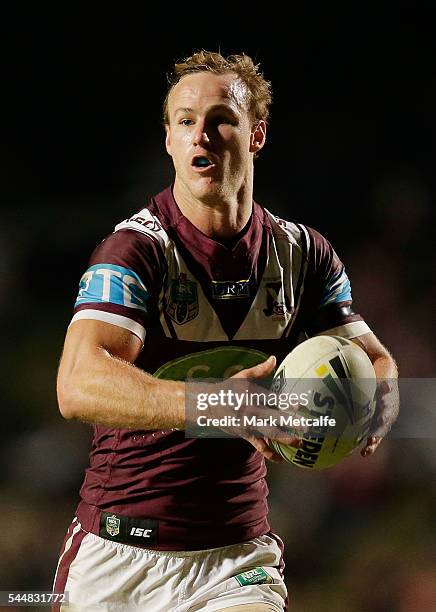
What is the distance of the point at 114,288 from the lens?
2.40 metres

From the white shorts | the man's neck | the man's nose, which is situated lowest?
the white shorts

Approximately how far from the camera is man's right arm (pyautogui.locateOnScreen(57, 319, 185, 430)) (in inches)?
82.8

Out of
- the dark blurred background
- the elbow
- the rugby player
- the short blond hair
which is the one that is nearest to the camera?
the elbow

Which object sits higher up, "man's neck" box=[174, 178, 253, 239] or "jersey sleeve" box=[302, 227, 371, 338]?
"man's neck" box=[174, 178, 253, 239]

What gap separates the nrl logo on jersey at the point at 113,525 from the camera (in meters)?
2.57

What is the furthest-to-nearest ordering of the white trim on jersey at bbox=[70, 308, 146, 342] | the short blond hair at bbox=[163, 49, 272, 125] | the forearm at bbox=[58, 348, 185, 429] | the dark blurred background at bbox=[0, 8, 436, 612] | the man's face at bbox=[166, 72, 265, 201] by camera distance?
the dark blurred background at bbox=[0, 8, 436, 612], the short blond hair at bbox=[163, 49, 272, 125], the man's face at bbox=[166, 72, 265, 201], the white trim on jersey at bbox=[70, 308, 146, 342], the forearm at bbox=[58, 348, 185, 429]

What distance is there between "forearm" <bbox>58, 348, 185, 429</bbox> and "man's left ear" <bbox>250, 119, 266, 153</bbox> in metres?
1.00

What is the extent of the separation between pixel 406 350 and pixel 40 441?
6.63 feet

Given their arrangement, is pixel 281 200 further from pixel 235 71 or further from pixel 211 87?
pixel 211 87

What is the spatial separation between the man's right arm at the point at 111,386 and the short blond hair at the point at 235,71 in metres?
0.95

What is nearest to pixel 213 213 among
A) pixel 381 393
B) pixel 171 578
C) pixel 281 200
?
pixel 381 393

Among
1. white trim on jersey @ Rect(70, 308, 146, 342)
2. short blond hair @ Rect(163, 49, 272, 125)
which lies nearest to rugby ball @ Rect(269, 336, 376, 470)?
white trim on jersey @ Rect(70, 308, 146, 342)

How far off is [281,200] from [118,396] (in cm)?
304
